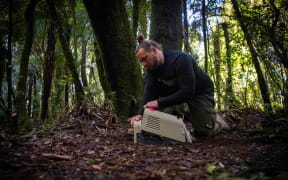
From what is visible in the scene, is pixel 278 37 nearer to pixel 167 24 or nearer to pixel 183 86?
pixel 183 86

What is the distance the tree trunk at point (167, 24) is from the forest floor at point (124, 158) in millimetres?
1733

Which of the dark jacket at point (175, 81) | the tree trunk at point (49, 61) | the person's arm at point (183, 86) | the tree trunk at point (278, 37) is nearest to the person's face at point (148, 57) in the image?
the dark jacket at point (175, 81)

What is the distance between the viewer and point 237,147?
292 cm

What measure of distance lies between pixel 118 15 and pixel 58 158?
3266 mm

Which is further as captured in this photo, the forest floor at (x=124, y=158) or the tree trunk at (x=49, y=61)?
the tree trunk at (x=49, y=61)

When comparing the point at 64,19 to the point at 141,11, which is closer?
the point at 64,19

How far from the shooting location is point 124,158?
236 cm

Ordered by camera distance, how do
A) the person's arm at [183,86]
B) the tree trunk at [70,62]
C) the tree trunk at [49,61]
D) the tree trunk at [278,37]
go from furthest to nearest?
the tree trunk at [49,61] → the tree trunk at [70,62] → the tree trunk at [278,37] → the person's arm at [183,86]

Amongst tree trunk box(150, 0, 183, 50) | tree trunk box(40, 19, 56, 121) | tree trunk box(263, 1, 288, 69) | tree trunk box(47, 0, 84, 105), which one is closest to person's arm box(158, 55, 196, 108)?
tree trunk box(263, 1, 288, 69)

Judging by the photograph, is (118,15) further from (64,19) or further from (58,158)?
(58,158)

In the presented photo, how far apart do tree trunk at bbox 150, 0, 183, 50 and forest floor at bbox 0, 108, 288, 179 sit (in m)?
1.73

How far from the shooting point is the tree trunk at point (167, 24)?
4.84m

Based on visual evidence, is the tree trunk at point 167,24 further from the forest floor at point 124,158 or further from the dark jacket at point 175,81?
the forest floor at point 124,158

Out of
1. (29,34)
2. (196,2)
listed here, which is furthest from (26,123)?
(196,2)
